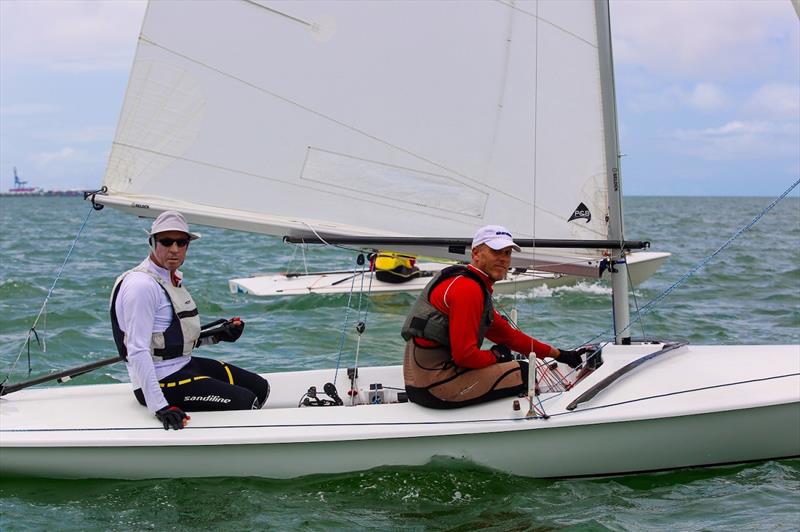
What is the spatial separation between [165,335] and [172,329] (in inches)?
1.6

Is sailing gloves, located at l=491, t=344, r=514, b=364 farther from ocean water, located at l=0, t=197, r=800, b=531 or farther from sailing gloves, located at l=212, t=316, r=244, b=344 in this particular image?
sailing gloves, located at l=212, t=316, r=244, b=344

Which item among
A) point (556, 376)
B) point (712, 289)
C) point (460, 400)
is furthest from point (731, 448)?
point (712, 289)

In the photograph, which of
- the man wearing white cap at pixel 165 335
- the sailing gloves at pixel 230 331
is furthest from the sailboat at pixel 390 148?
the sailing gloves at pixel 230 331

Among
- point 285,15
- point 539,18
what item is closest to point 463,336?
point 539,18

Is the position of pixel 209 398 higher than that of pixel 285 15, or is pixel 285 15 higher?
pixel 285 15

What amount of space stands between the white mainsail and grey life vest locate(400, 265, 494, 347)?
31.8 inches

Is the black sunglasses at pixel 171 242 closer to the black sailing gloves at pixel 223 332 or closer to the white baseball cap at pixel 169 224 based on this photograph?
the white baseball cap at pixel 169 224

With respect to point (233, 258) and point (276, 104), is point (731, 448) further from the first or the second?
point (233, 258)

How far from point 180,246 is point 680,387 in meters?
2.39

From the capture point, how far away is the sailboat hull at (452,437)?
4109 millimetres

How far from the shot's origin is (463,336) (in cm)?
400

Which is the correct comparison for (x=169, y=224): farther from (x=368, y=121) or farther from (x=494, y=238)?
(x=494, y=238)

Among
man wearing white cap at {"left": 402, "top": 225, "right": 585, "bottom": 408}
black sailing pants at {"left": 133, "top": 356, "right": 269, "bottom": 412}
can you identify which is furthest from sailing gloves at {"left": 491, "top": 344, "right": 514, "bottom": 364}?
black sailing pants at {"left": 133, "top": 356, "right": 269, "bottom": 412}

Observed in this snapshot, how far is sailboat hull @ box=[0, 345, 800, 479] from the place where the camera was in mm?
4109
